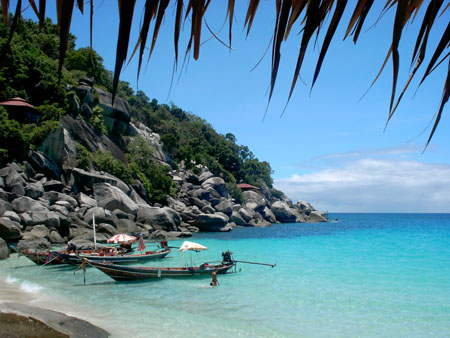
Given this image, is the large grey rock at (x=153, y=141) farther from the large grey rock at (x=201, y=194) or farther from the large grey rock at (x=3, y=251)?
the large grey rock at (x=3, y=251)

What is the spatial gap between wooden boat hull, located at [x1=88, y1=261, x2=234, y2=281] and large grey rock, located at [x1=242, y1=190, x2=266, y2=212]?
39.5 m

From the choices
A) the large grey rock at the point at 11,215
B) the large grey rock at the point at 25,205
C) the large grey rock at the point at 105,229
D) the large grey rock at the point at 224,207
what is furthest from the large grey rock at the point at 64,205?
the large grey rock at the point at 224,207

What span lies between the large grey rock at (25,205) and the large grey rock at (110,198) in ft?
19.3

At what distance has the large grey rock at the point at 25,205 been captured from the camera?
66.6 ft

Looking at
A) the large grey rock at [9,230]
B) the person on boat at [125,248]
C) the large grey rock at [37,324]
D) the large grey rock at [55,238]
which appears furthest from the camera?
the large grey rock at [55,238]

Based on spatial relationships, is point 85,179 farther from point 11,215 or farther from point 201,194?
point 201,194

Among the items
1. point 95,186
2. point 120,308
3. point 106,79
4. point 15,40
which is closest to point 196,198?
point 95,186

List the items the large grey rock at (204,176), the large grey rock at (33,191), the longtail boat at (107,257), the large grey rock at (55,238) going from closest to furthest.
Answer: the longtail boat at (107,257) < the large grey rock at (55,238) < the large grey rock at (33,191) < the large grey rock at (204,176)

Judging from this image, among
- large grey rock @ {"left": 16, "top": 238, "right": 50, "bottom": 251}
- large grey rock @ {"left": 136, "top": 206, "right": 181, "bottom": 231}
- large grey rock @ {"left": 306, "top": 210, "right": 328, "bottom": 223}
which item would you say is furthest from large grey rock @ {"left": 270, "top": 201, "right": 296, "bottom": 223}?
large grey rock @ {"left": 16, "top": 238, "right": 50, "bottom": 251}

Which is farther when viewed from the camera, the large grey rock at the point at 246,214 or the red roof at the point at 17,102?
the large grey rock at the point at 246,214

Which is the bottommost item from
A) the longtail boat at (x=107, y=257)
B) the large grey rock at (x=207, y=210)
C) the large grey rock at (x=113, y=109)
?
the longtail boat at (x=107, y=257)

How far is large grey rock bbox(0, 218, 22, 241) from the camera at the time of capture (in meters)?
17.0

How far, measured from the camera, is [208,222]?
36.7 m

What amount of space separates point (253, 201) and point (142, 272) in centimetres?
4300
